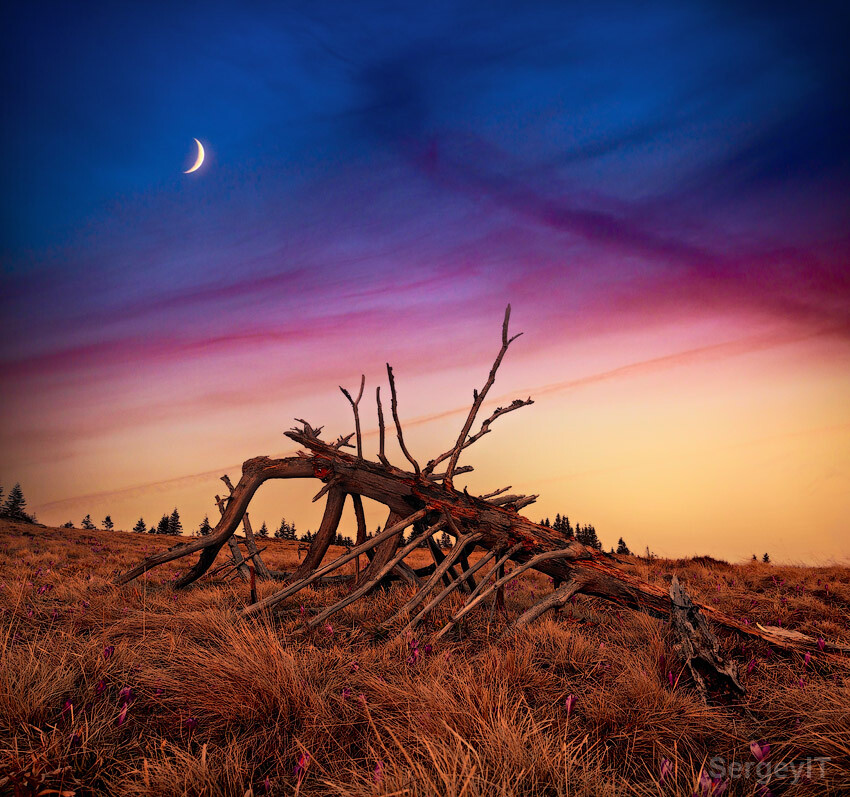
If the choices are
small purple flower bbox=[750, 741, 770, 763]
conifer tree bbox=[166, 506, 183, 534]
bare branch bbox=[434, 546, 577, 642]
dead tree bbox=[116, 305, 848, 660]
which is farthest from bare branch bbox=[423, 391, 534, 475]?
conifer tree bbox=[166, 506, 183, 534]

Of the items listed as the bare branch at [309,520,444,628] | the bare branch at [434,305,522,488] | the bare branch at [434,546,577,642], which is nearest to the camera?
the bare branch at [434,546,577,642]

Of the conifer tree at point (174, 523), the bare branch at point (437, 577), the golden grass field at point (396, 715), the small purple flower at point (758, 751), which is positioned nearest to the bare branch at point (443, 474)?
the bare branch at point (437, 577)

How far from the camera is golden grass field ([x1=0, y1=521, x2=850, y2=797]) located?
8.10ft

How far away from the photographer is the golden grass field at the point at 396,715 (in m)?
2.47

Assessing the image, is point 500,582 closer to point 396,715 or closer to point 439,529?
point 439,529

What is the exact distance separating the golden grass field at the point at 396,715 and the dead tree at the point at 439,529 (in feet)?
1.28

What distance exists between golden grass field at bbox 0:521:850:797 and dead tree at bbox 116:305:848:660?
0.39m

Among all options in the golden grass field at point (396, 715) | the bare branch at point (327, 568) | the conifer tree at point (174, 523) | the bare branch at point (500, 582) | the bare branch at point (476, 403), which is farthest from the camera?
the conifer tree at point (174, 523)

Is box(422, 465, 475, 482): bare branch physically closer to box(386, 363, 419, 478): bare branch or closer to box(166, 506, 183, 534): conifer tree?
box(386, 363, 419, 478): bare branch

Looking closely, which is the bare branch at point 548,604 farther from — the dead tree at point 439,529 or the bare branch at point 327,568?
the bare branch at point 327,568

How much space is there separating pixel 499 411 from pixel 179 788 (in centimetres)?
480

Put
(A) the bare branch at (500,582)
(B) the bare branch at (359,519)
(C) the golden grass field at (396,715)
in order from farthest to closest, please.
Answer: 1. (B) the bare branch at (359,519)
2. (A) the bare branch at (500,582)
3. (C) the golden grass field at (396,715)

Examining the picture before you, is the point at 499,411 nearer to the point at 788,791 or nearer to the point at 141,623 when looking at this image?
the point at 788,791

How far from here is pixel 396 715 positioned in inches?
123
